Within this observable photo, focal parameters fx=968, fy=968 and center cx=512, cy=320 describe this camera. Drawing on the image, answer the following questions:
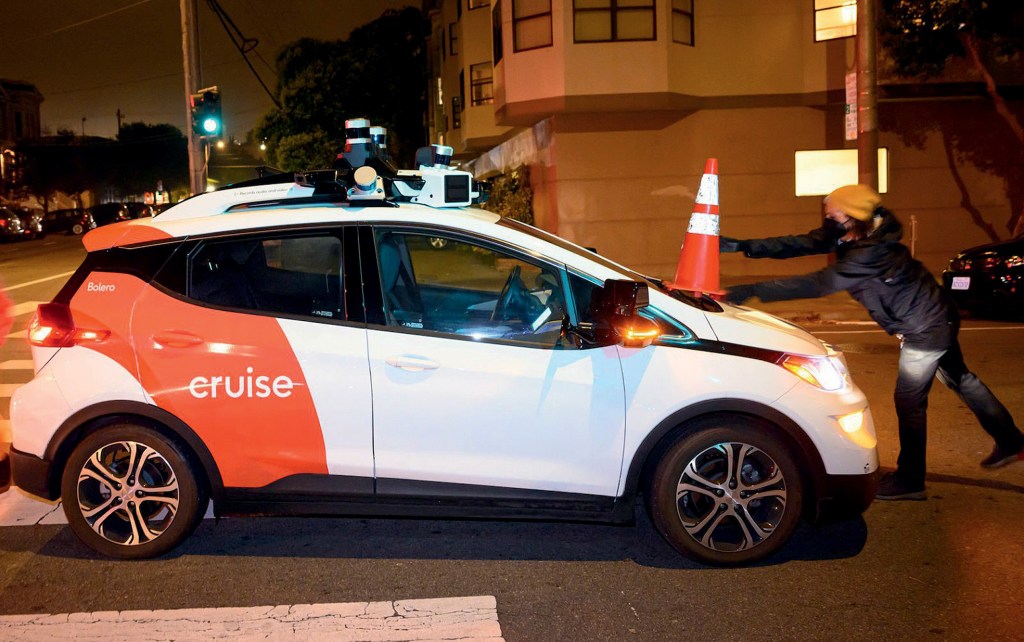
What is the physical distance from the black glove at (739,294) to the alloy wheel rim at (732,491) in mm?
952

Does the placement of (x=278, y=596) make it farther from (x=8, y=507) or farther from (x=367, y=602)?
(x=8, y=507)

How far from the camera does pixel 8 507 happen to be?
557cm

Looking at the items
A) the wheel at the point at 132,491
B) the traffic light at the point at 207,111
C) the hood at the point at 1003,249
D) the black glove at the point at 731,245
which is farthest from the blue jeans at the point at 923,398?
the traffic light at the point at 207,111

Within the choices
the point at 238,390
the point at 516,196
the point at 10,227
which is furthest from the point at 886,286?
the point at 10,227

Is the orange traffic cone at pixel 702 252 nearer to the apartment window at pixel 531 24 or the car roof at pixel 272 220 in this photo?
the car roof at pixel 272 220

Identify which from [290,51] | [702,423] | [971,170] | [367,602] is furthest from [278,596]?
[290,51]

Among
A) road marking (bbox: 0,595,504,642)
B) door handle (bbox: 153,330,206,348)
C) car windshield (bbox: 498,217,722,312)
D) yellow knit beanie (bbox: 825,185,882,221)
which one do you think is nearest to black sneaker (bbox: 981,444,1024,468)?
yellow knit beanie (bbox: 825,185,882,221)

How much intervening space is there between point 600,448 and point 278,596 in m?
1.58

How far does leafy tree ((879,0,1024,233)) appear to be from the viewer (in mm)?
16781

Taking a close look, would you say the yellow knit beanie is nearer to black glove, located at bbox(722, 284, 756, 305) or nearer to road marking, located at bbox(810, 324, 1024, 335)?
black glove, located at bbox(722, 284, 756, 305)

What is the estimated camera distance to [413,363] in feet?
14.4

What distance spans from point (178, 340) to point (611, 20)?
16.9m

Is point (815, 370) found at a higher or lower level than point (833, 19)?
lower

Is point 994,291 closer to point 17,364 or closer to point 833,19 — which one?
point 833,19
